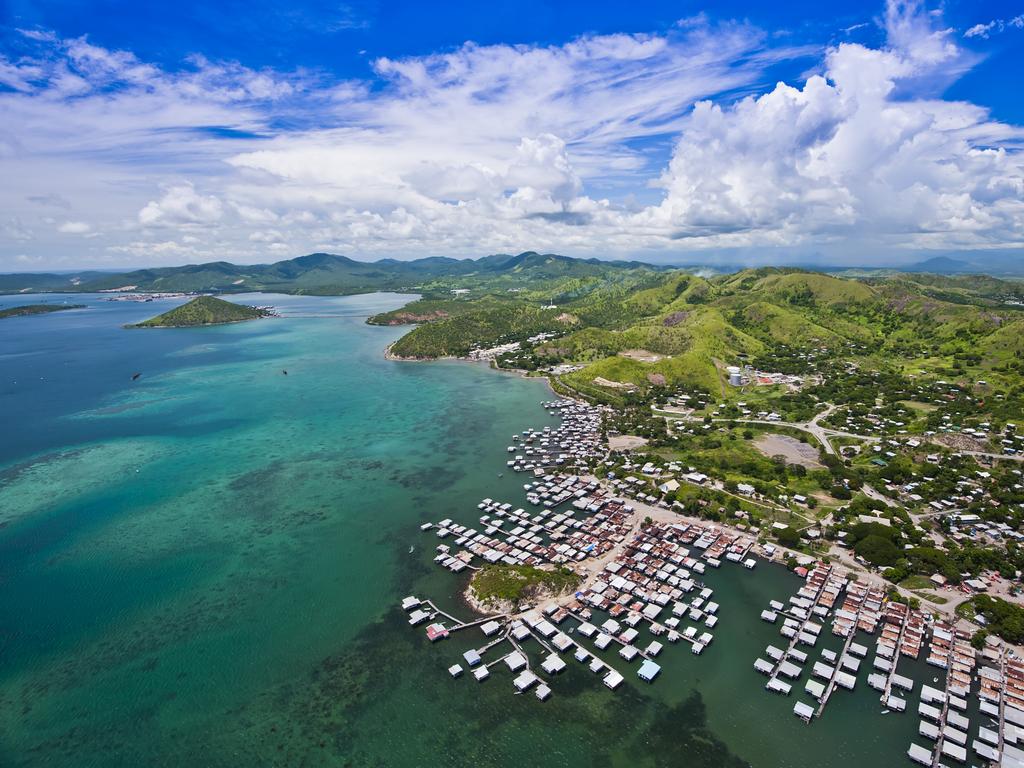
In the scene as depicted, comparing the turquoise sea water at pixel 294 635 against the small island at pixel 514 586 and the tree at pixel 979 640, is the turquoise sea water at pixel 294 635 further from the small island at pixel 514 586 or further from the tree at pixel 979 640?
the tree at pixel 979 640

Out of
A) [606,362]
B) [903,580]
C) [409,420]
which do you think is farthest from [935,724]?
[606,362]

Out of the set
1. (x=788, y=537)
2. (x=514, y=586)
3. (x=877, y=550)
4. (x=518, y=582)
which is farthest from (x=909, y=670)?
(x=514, y=586)

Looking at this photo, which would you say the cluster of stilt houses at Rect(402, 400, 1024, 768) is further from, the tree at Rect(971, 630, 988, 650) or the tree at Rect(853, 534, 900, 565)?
the tree at Rect(853, 534, 900, 565)

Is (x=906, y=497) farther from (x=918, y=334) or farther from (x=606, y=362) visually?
(x=918, y=334)

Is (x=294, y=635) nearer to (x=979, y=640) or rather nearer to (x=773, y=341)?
(x=979, y=640)

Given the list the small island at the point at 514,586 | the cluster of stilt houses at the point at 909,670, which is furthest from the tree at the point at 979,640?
the small island at the point at 514,586

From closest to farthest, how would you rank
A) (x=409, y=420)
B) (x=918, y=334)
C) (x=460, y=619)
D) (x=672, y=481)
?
1. (x=460, y=619)
2. (x=672, y=481)
3. (x=409, y=420)
4. (x=918, y=334)

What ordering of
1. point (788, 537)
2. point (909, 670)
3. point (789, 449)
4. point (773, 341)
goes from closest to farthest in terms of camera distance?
point (909, 670)
point (788, 537)
point (789, 449)
point (773, 341)

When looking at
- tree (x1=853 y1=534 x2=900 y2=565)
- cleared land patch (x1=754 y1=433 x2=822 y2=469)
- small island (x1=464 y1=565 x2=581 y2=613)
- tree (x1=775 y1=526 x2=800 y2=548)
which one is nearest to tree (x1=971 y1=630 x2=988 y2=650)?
tree (x1=853 y1=534 x2=900 y2=565)
